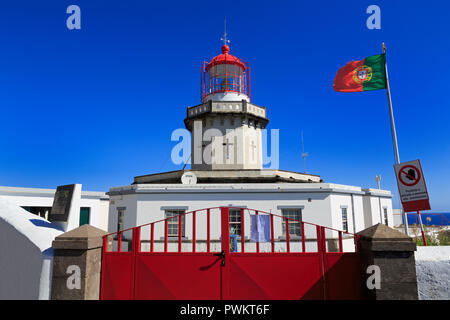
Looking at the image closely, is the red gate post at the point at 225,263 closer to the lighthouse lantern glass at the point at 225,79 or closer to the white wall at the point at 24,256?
the white wall at the point at 24,256

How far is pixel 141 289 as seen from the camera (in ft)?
18.4

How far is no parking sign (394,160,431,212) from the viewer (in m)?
6.45

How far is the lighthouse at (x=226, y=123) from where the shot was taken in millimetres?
20628

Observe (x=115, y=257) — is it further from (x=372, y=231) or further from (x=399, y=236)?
(x=399, y=236)

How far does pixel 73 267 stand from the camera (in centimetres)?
527

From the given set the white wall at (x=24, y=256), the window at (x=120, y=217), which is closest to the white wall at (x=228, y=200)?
the window at (x=120, y=217)

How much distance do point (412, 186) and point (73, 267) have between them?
797cm

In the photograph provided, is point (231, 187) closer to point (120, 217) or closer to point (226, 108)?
point (120, 217)

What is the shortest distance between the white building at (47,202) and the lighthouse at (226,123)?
931 centimetres

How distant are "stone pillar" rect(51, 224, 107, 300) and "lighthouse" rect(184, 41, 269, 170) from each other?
15311mm

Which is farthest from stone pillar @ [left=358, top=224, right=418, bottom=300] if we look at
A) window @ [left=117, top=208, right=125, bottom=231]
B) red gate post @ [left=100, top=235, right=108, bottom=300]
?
window @ [left=117, top=208, right=125, bottom=231]

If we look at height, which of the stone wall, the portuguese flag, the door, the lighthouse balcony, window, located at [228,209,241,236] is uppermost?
the lighthouse balcony

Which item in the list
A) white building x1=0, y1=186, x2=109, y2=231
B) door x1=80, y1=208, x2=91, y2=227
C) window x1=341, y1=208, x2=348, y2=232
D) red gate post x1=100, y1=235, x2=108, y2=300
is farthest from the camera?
door x1=80, y1=208, x2=91, y2=227

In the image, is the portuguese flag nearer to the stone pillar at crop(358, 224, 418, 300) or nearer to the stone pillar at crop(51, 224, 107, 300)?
the stone pillar at crop(358, 224, 418, 300)
